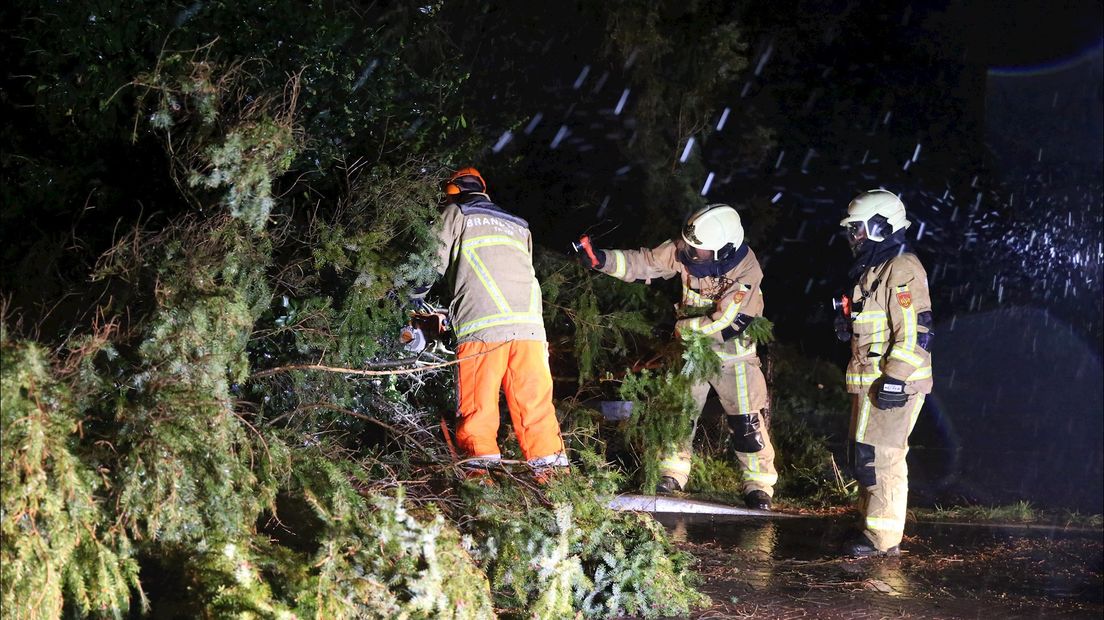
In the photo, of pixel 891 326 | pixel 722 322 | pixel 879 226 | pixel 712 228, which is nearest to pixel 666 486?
pixel 722 322

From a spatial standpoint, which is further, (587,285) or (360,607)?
(587,285)

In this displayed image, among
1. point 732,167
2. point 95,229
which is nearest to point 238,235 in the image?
point 95,229

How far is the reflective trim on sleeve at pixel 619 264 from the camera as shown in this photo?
6.49m

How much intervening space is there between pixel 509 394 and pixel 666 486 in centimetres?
163

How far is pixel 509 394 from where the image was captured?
18.5ft

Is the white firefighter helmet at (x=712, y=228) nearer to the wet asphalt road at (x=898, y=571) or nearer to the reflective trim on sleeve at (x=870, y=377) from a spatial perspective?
the reflective trim on sleeve at (x=870, y=377)

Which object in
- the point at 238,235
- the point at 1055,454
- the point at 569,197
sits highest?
the point at 569,197

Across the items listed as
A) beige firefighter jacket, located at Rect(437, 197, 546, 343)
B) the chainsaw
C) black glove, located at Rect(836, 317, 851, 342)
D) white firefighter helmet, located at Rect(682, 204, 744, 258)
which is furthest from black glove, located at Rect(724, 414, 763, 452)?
the chainsaw

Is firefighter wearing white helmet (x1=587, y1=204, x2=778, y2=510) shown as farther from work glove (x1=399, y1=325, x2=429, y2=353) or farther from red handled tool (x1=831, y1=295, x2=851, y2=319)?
work glove (x1=399, y1=325, x2=429, y2=353)

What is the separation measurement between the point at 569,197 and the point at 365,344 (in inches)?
143

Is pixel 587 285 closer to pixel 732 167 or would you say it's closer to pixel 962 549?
pixel 962 549

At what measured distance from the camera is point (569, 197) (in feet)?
29.3

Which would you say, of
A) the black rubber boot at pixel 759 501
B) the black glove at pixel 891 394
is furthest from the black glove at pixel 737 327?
the black glove at pixel 891 394

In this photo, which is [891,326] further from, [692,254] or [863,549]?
[692,254]
